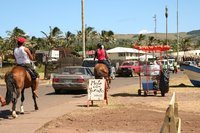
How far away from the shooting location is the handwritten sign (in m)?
17.0

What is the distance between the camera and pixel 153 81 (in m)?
22.4

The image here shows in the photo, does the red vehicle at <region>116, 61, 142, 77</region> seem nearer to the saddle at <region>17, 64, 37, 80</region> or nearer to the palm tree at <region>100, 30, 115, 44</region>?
the saddle at <region>17, 64, 37, 80</region>

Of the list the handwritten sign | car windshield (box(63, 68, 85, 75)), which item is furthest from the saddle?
car windshield (box(63, 68, 85, 75))

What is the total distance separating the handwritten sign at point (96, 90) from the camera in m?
17.0

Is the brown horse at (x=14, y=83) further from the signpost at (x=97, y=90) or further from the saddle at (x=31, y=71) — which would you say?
the signpost at (x=97, y=90)

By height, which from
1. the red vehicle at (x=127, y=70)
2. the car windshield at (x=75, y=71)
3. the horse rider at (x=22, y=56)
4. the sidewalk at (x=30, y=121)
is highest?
the horse rider at (x=22, y=56)

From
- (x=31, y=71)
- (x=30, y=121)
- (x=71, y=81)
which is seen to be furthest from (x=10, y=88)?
(x=71, y=81)

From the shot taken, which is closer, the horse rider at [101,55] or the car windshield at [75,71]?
the horse rider at [101,55]

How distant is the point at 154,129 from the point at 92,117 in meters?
2.63

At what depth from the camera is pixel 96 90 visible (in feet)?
56.4

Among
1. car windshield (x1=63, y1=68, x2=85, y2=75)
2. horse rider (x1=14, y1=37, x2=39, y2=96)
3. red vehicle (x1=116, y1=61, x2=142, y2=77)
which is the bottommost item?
red vehicle (x1=116, y1=61, x2=142, y2=77)

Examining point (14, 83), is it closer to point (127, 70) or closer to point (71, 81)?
point (71, 81)

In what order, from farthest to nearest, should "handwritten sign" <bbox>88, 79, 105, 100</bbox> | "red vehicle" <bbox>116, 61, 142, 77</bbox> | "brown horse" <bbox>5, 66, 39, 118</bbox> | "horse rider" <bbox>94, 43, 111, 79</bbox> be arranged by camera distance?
1. "red vehicle" <bbox>116, 61, 142, 77</bbox>
2. "horse rider" <bbox>94, 43, 111, 79</bbox>
3. "handwritten sign" <bbox>88, 79, 105, 100</bbox>
4. "brown horse" <bbox>5, 66, 39, 118</bbox>

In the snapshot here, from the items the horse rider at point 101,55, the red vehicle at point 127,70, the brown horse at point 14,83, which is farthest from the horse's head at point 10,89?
the red vehicle at point 127,70
